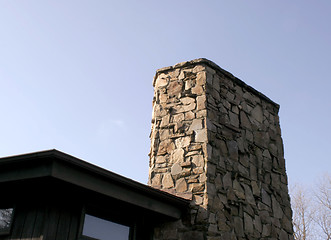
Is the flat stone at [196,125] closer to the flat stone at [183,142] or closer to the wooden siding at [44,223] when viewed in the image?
the flat stone at [183,142]

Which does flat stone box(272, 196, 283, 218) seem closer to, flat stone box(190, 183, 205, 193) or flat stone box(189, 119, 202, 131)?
flat stone box(190, 183, 205, 193)

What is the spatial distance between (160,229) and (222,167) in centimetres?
146

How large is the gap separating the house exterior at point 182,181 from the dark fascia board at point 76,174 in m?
0.01

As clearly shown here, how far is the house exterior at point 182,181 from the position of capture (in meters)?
5.05

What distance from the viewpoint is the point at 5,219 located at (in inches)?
208

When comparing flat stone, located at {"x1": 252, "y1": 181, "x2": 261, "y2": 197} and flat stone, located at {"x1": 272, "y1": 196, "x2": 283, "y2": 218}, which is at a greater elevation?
flat stone, located at {"x1": 252, "y1": 181, "x2": 261, "y2": 197}

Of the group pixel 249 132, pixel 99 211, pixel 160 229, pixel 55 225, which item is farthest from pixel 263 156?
pixel 55 225

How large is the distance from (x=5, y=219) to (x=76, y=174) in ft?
4.06

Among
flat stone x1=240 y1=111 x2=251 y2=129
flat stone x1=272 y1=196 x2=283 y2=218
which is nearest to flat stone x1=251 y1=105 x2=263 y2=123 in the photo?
flat stone x1=240 y1=111 x2=251 y2=129

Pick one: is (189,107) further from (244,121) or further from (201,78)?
(244,121)

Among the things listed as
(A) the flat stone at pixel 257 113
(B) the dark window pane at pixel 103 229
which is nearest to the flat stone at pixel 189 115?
(A) the flat stone at pixel 257 113

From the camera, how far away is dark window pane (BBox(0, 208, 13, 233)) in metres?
5.18

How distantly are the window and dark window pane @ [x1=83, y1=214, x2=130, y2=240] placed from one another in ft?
3.15

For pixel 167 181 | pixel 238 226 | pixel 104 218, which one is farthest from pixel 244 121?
pixel 104 218
